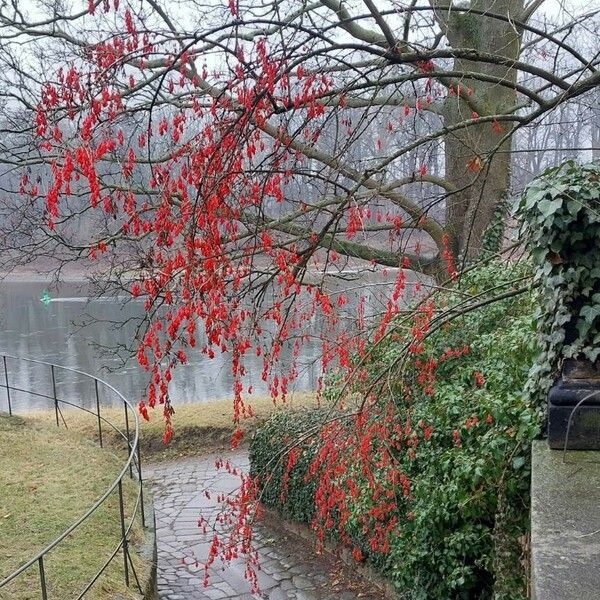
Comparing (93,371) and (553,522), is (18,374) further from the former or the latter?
(553,522)

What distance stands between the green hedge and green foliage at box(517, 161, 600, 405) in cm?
58

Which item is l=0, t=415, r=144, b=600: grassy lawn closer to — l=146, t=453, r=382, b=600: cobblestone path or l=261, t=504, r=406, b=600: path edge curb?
l=146, t=453, r=382, b=600: cobblestone path

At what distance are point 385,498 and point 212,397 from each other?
13.7 metres

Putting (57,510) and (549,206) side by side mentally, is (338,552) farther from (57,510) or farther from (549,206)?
(549,206)

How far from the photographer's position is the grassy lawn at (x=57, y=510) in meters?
5.49

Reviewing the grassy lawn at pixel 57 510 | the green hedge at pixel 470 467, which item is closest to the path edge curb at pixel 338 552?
the green hedge at pixel 470 467

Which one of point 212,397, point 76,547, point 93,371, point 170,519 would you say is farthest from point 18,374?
point 76,547

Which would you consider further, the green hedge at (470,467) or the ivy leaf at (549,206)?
the green hedge at (470,467)

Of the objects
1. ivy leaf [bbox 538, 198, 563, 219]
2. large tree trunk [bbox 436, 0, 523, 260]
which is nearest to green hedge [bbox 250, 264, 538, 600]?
ivy leaf [bbox 538, 198, 563, 219]

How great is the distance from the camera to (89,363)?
2345 cm

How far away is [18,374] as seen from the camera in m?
22.3

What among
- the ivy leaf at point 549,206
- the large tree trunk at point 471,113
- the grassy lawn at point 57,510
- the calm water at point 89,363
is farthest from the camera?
the calm water at point 89,363

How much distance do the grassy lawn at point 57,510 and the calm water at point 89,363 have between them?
4534 mm

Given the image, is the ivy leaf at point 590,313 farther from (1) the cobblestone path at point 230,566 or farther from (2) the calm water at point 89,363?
(2) the calm water at point 89,363
